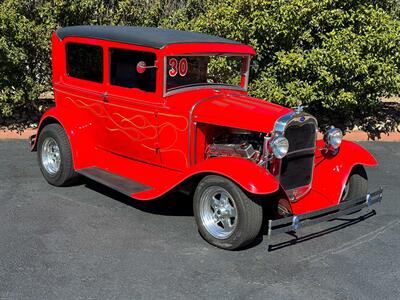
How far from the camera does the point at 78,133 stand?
5520 mm

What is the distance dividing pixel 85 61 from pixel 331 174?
124 inches

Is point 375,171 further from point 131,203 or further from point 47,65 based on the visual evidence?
point 47,65

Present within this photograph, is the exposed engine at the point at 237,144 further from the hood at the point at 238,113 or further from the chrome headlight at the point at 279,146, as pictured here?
the chrome headlight at the point at 279,146

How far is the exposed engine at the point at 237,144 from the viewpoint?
4519 mm

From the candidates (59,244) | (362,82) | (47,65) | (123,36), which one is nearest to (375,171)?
(362,82)

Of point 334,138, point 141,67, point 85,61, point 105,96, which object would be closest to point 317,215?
point 334,138

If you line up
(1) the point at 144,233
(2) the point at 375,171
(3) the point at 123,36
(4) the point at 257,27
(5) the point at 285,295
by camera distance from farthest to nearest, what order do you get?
(4) the point at 257,27 < (2) the point at 375,171 < (3) the point at 123,36 < (1) the point at 144,233 < (5) the point at 285,295

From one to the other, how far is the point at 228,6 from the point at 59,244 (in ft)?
18.4

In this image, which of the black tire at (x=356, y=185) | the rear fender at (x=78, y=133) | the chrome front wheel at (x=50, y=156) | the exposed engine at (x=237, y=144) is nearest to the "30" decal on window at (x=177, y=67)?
the exposed engine at (x=237, y=144)

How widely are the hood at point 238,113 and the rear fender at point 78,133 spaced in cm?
158

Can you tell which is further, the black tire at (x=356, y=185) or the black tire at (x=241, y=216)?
the black tire at (x=356, y=185)

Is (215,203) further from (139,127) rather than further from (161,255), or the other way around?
(139,127)

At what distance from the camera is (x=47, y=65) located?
8297mm

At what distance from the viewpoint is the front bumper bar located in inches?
150
